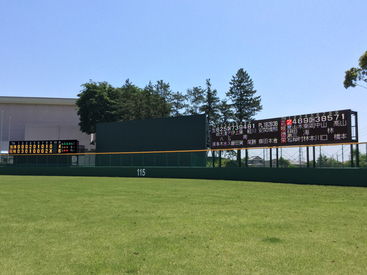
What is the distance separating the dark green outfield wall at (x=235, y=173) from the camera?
19344 mm

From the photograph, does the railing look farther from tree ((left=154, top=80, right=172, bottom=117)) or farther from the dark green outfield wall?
tree ((left=154, top=80, right=172, bottom=117))

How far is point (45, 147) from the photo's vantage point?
40969mm

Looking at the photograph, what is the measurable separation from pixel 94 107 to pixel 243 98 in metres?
31.8

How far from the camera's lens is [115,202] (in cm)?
1159

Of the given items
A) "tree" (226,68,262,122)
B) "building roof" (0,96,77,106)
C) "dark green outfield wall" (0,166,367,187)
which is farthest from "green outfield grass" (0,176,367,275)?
"building roof" (0,96,77,106)

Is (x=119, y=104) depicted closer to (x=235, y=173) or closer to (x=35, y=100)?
(x=35, y=100)

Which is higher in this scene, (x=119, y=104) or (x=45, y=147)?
(x=119, y=104)

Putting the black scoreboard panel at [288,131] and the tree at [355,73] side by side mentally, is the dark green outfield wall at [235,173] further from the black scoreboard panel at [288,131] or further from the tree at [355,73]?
the tree at [355,73]

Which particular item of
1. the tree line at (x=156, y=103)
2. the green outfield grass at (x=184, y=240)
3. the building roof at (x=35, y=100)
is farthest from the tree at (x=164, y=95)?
the green outfield grass at (x=184, y=240)

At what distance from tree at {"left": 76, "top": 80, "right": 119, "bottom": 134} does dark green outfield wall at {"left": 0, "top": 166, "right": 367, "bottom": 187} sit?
28.2 metres

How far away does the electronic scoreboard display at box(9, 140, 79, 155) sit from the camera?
131 feet

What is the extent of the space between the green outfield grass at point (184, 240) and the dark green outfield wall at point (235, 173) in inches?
398

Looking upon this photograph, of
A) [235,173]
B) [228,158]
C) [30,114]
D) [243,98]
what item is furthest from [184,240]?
[30,114]

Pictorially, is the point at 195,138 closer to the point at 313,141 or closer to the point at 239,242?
the point at 313,141
